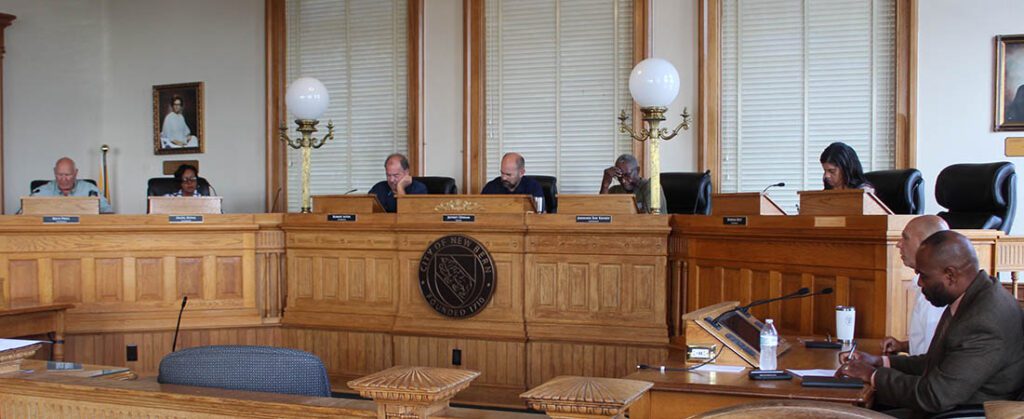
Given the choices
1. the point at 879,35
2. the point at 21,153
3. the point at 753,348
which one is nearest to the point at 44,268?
the point at 21,153

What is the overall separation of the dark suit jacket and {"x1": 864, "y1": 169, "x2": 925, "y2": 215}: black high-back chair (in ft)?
9.87

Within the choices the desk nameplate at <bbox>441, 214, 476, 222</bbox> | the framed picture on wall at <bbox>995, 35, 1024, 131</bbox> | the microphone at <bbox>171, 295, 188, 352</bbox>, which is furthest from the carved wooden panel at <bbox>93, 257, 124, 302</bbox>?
the framed picture on wall at <bbox>995, 35, 1024, 131</bbox>

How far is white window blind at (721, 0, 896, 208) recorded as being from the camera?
22.1 ft

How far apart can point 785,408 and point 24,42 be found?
8521 millimetres

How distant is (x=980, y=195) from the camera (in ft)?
17.6

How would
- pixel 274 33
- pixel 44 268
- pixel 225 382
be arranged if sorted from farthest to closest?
Result: 1. pixel 274 33
2. pixel 44 268
3. pixel 225 382

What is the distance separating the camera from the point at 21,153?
26.9 ft

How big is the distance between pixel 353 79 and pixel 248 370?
624 cm

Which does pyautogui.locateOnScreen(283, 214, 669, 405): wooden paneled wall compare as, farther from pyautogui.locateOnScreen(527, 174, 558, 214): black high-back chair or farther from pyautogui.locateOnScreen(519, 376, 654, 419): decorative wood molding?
pyautogui.locateOnScreen(519, 376, 654, 419): decorative wood molding

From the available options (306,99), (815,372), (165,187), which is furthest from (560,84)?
(815,372)

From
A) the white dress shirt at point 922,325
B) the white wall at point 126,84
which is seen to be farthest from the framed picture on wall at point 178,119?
the white dress shirt at point 922,325

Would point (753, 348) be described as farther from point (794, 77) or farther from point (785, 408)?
point (794, 77)

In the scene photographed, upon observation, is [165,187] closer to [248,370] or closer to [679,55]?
[679,55]

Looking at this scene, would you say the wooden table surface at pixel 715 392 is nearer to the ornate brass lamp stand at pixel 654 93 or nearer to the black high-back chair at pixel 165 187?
the ornate brass lamp stand at pixel 654 93
